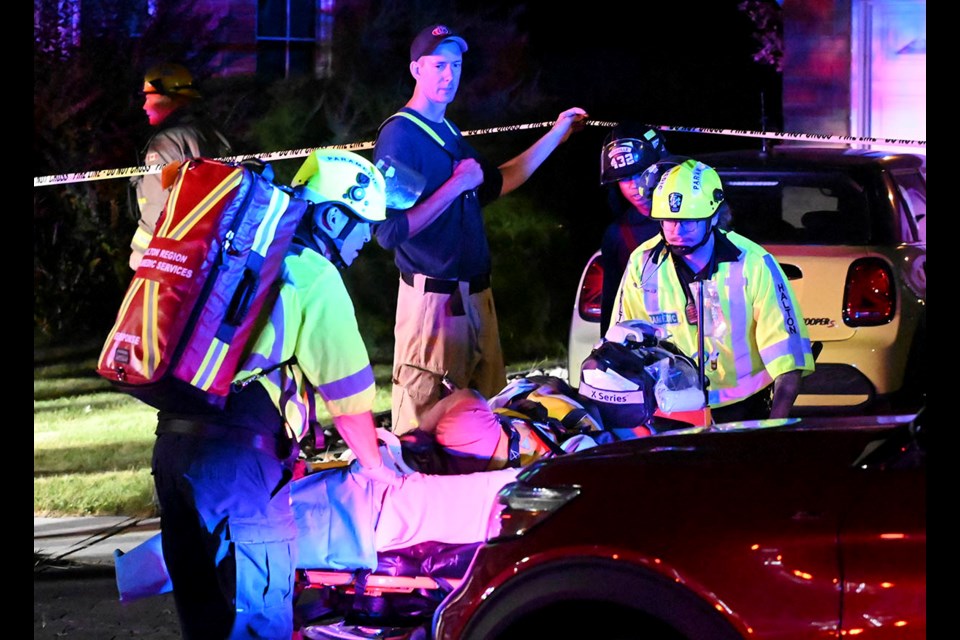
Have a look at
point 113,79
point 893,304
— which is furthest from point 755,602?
point 113,79

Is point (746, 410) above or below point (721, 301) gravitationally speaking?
below

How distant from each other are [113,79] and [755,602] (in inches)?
286

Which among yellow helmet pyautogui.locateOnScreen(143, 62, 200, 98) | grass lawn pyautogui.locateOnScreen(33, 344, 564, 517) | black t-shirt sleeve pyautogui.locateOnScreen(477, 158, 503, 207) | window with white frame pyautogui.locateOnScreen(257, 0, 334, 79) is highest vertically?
window with white frame pyautogui.locateOnScreen(257, 0, 334, 79)

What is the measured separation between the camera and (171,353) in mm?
4531

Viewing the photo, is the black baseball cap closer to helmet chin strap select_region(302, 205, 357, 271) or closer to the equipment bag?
helmet chin strap select_region(302, 205, 357, 271)

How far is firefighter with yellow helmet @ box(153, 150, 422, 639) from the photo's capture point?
4648 mm

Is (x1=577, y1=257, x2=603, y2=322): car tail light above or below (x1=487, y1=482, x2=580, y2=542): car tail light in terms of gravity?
above

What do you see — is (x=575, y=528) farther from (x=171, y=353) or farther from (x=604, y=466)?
(x=171, y=353)

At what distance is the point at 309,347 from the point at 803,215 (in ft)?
13.8

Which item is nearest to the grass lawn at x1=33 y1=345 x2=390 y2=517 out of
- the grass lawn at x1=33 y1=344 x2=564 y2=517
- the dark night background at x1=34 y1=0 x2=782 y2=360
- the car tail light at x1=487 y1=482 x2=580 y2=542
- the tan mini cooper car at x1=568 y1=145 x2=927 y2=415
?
the grass lawn at x1=33 y1=344 x2=564 y2=517

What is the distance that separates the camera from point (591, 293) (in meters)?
7.99

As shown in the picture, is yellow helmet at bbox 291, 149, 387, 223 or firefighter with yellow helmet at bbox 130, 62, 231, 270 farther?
firefighter with yellow helmet at bbox 130, 62, 231, 270

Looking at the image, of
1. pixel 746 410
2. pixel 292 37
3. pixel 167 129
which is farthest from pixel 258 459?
pixel 292 37

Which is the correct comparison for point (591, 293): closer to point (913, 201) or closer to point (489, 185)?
point (489, 185)
